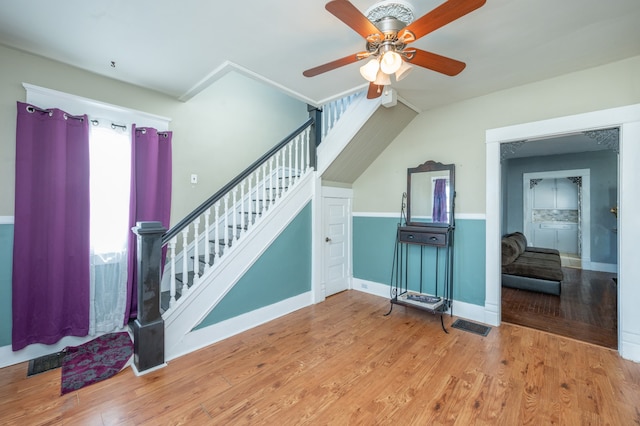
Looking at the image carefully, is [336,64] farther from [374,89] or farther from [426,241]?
[426,241]

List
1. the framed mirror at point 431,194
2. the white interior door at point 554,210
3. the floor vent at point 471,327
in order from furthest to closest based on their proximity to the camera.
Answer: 1. the white interior door at point 554,210
2. the framed mirror at point 431,194
3. the floor vent at point 471,327

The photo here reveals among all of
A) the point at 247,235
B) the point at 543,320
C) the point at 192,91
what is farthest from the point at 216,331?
the point at 543,320

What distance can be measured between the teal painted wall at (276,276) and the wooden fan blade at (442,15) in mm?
2440

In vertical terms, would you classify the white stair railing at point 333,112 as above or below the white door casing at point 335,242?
above

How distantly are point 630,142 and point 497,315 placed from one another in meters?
2.08

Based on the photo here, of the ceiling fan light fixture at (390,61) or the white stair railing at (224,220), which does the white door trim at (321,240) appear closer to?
the white stair railing at (224,220)

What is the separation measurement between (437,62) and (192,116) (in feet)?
9.67

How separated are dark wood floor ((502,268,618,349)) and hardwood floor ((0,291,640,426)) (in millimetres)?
309

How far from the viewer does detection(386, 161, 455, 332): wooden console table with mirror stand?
3.38m

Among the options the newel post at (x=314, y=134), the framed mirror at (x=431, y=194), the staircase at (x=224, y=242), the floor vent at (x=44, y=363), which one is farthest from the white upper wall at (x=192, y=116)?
the framed mirror at (x=431, y=194)

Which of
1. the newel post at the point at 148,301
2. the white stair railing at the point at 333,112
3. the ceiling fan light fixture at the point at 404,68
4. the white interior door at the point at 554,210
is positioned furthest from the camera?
the white interior door at the point at 554,210

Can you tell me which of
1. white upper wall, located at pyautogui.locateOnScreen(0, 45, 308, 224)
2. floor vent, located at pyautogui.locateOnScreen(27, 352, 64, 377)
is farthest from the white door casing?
floor vent, located at pyautogui.locateOnScreen(27, 352, 64, 377)

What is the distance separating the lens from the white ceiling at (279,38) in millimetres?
1841

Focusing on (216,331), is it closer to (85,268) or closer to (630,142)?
(85,268)
